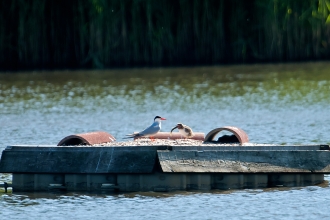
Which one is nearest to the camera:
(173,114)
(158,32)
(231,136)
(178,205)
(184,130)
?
(178,205)

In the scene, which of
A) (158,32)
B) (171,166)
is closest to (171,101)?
(158,32)

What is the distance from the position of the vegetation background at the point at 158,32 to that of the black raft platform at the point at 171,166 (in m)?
23.0

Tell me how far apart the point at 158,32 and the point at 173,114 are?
12.5 m

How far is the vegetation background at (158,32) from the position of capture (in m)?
37.2

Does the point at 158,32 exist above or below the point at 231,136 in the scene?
above

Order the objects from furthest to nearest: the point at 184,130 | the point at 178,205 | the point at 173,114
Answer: the point at 173,114
the point at 184,130
the point at 178,205

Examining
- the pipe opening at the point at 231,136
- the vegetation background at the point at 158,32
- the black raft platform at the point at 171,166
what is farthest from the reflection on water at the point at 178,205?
the vegetation background at the point at 158,32

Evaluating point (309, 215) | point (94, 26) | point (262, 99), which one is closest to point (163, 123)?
point (262, 99)

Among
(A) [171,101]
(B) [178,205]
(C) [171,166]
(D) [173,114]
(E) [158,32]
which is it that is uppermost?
(E) [158,32]

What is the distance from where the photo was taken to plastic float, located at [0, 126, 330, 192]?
14.2 metres

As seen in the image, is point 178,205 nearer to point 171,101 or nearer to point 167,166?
point 167,166

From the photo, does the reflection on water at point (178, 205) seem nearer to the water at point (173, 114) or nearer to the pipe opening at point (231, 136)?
the water at point (173, 114)

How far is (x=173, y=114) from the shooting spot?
25.5 m

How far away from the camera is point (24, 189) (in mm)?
14758
